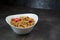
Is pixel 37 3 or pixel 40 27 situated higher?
pixel 37 3

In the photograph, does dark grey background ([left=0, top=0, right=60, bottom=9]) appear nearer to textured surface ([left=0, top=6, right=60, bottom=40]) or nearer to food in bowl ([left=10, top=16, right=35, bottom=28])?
textured surface ([left=0, top=6, right=60, bottom=40])

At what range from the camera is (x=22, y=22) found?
91 cm

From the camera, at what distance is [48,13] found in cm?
122

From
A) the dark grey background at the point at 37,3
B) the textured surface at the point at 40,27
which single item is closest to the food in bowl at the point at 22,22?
the textured surface at the point at 40,27

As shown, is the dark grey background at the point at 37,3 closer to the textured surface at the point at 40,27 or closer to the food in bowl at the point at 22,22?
the textured surface at the point at 40,27

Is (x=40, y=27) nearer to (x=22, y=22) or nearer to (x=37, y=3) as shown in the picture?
(x=22, y=22)

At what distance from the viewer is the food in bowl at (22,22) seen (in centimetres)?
88

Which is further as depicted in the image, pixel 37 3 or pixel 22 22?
pixel 37 3

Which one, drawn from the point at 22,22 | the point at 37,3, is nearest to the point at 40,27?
the point at 22,22

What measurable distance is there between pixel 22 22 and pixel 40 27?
0.53 feet

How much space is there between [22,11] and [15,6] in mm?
123

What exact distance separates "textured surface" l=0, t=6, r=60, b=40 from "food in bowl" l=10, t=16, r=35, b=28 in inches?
2.7

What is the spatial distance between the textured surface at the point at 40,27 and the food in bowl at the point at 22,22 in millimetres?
69

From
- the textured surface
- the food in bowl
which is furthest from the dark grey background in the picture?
the food in bowl
